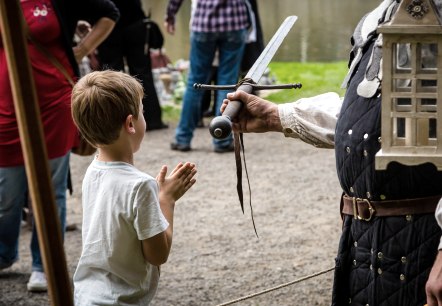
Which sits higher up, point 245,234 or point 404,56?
point 404,56

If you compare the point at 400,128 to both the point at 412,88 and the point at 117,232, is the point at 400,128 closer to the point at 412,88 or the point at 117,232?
the point at 412,88

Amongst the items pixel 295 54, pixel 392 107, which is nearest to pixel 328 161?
pixel 392 107

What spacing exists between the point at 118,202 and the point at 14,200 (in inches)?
77.5

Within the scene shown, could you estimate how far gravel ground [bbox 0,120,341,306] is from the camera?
191 inches

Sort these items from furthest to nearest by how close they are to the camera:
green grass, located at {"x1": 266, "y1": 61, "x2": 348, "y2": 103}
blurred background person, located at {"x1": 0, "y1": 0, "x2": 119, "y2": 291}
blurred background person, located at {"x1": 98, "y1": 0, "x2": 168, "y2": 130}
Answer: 1. green grass, located at {"x1": 266, "y1": 61, "x2": 348, "y2": 103}
2. blurred background person, located at {"x1": 98, "y1": 0, "x2": 168, "y2": 130}
3. blurred background person, located at {"x1": 0, "y1": 0, "x2": 119, "y2": 291}

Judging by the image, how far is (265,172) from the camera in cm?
747

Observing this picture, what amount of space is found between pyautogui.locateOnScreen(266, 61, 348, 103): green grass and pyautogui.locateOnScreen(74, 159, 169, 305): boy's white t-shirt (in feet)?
22.8

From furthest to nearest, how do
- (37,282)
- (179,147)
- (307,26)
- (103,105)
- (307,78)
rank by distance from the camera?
(307,26) → (307,78) → (179,147) → (37,282) → (103,105)

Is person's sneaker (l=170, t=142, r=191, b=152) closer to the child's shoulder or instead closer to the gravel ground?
the gravel ground

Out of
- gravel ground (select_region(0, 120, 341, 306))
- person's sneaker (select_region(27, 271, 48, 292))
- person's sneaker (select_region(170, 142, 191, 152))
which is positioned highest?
person's sneaker (select_region(27, 271, 48, 292))

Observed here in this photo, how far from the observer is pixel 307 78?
11625 mm

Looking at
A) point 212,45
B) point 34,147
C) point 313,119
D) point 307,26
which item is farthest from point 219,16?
point 307,26

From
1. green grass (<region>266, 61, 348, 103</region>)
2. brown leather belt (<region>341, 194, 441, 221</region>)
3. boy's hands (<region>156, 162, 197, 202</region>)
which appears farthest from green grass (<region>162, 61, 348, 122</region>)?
brown leather belt (<region>341, 194, 441, 221</region>)

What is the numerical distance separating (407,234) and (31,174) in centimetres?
130
